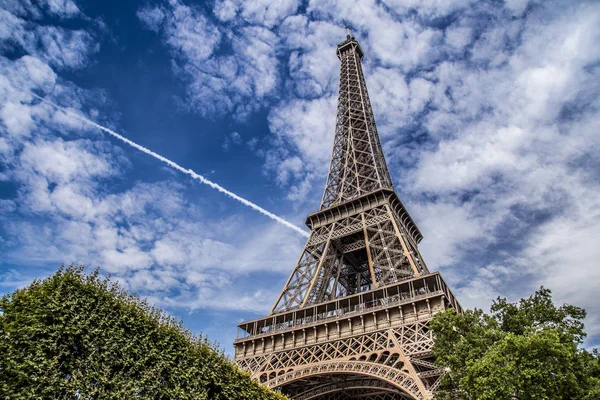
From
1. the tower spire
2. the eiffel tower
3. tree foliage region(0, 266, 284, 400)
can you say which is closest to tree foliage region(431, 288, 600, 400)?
the eiffel tower

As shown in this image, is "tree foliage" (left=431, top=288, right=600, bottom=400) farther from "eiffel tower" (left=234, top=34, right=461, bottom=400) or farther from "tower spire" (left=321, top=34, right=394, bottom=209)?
"tower spire" (left=321, top=34, right=394, bottom=209)

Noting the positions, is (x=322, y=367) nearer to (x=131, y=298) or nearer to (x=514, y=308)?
(x=514, y=308)

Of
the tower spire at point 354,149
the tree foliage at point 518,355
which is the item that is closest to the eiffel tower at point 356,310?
the tower spire at point 354,149

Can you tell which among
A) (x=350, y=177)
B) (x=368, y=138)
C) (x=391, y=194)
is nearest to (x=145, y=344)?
(x=391, y=194)

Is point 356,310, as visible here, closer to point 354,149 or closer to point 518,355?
point 518,355

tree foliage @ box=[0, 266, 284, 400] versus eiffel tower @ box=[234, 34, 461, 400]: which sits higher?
eiffel tower @ box=[234, 34, 461, 400]

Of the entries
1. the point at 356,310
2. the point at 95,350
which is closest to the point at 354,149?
the point at 356,310
